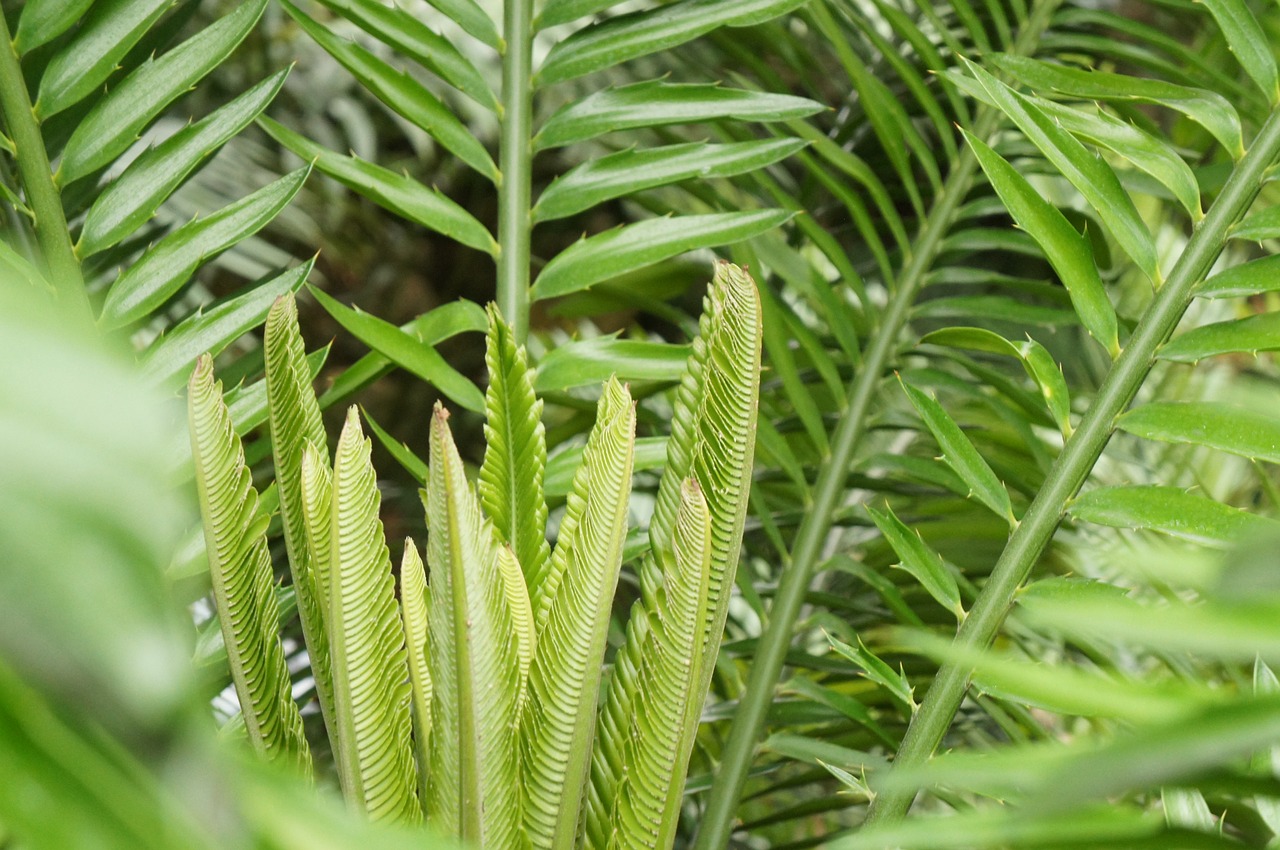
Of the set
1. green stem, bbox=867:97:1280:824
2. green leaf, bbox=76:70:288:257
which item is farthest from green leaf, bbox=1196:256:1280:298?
green leaf, bbox=76:70:288:257

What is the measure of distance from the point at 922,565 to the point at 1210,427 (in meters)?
0.13

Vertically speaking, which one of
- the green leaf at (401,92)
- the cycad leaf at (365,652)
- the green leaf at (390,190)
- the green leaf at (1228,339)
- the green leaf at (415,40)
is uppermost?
the green leaf at (415,40)

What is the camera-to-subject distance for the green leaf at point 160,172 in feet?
1.66

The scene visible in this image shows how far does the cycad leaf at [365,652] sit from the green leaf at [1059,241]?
11.4 inches

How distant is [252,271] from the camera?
3.85 feet

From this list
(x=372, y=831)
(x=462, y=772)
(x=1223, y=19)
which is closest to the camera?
(x=372, y=831)

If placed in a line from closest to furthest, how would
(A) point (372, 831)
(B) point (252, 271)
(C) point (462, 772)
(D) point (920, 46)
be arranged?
(A) point (372, 831)
(C) point (462, 772)
(D) point (920, 46)
(B) point (252, 271)

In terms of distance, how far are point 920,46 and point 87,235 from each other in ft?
1.58

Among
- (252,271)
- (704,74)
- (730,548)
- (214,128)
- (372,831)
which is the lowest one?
(372,831)

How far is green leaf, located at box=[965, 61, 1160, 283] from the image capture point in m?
0.43

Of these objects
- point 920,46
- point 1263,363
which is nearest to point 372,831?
point 920,46

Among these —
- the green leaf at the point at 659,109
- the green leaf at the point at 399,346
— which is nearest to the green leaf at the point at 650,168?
the green leaf at the point at 659,109

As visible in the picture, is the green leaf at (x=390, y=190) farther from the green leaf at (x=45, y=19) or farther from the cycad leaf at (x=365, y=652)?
the cycad leaf at (x=365, y=652)

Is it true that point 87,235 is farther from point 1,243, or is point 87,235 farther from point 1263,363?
point 1263,363
